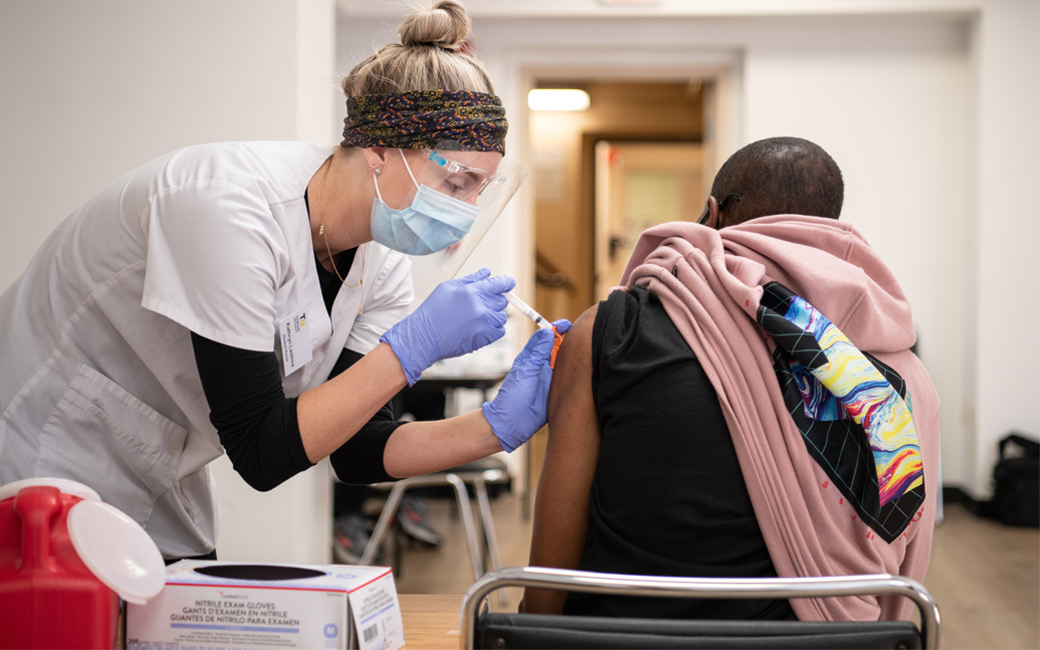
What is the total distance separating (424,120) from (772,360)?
1.78 ft

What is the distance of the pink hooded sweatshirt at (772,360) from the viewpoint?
0.93m

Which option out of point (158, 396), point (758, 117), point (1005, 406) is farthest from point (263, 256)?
point (1005, 406)

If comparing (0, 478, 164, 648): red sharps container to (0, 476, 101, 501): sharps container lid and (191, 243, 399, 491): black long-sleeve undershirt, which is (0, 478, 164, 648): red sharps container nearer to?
(0, 476, 101, 501): sharps container lid

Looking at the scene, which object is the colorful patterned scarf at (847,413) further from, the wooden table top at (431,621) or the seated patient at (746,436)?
the wooden table top at (431,621)

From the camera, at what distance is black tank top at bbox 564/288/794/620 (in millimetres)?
938

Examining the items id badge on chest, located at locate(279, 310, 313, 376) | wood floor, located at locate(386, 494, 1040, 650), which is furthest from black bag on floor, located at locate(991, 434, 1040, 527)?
id badge on chest, located at locate(279, 310, 313, 376)

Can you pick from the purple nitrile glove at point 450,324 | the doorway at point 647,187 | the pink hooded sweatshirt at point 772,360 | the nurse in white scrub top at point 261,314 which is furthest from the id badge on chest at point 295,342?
the doorway at point 647,187

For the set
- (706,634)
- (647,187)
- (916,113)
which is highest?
(647,187)

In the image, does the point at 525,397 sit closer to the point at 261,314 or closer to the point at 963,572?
the point at 261,314

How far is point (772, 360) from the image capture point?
976mm

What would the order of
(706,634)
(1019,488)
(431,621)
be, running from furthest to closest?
(1019,488) < (431,621) < (706,634)

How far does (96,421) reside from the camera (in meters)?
1.12

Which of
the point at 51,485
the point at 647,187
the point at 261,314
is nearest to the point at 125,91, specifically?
the point at 261,314

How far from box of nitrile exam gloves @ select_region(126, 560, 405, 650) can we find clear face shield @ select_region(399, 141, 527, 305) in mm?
559
